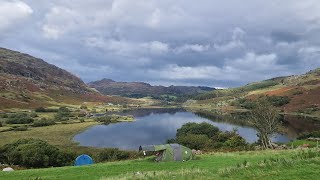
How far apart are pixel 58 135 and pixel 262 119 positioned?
64329 mm

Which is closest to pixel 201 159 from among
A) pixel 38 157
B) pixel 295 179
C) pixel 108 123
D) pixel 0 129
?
pixel 295 179

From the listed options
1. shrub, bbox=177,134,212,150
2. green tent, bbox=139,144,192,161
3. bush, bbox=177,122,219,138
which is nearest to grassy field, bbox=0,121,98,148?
bush, bbox=177,122,219,138

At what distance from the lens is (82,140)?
106438 millimetres

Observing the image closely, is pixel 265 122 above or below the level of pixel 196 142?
above

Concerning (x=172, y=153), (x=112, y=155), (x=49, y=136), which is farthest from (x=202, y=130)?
(x=172, y=153)

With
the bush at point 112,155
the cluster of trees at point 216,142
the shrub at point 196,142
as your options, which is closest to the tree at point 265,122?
the cluster of trees at point 216,142

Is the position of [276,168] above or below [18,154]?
above

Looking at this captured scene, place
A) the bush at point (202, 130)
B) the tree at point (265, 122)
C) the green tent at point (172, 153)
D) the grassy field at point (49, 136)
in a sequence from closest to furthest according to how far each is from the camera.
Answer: the green tent at point (172, 153) < the tree at point (265, 122) < the bush at point (202, 130) < the grassy field at point (49, 136)

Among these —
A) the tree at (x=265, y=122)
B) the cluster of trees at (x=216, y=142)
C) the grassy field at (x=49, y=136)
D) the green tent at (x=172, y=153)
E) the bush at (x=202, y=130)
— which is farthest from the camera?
the grassy field at (x=49, y=136)

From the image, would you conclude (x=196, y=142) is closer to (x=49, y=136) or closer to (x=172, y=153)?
(x=172, y=153)

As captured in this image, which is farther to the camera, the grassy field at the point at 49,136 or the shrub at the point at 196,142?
the grassy field at the point at 49,136

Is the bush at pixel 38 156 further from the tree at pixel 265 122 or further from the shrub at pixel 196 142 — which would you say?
the tree at pixel 265 122

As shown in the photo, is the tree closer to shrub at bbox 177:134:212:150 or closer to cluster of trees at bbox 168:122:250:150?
cluster of trees at bbox 168:122:250:150

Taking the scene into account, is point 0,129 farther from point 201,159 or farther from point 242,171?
point 242,171
